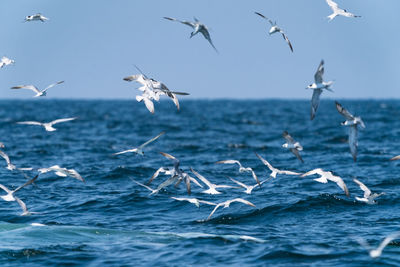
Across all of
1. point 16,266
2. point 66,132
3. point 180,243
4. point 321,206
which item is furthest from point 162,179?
point 66,132

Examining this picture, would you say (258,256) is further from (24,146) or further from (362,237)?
(24,146)

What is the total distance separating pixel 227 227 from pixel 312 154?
20.7 meters

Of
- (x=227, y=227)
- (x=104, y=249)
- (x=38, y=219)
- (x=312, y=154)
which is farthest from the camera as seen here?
(x=312, y=154)

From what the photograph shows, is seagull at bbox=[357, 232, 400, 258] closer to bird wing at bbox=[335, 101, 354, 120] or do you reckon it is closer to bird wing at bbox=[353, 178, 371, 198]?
bird wing at bbox=[353, 178, 371, 198]

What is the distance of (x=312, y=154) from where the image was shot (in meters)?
37.6
